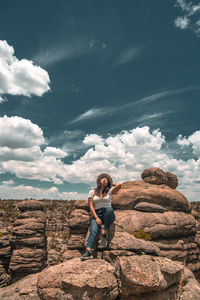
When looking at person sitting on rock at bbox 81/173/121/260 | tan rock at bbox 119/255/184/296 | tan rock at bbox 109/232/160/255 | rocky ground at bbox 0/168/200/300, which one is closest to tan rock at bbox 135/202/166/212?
rocky ground at bbox 0/168/200/300

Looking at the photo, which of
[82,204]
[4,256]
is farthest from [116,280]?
[4,256]

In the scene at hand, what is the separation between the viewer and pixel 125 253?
31.4 feet

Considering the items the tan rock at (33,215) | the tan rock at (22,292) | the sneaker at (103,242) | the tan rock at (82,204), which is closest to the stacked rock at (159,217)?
the sneaker at (103,242)

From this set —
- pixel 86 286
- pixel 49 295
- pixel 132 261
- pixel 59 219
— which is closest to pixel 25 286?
pixel 49 295

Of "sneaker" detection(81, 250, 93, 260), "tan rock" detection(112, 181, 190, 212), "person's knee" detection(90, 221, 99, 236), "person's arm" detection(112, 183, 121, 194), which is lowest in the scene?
"sneaker" detection(81, 250, 93, 260)

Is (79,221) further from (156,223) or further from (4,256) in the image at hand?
(4,256)

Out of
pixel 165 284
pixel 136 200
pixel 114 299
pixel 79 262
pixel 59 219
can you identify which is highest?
pixel 136 200

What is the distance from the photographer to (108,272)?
27.9ft

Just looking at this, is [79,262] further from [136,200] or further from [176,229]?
[176,229]

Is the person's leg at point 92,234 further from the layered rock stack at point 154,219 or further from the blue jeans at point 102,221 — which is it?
the layered rock stack at point 154,219

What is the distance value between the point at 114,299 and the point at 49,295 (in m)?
2.73

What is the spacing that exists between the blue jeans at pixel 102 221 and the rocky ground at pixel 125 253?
88 cm

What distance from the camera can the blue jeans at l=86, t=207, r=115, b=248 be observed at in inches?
374

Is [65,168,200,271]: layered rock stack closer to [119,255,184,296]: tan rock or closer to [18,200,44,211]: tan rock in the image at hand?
[119,255,184,296]: tan rock
